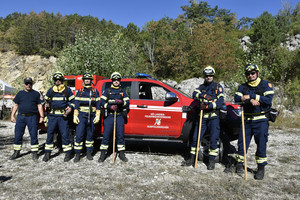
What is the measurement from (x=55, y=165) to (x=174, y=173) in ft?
8.05

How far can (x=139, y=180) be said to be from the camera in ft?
11.9

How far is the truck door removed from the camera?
4613 millimetres

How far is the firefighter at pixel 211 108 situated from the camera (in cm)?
412

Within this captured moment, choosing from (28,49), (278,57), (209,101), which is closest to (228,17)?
(278,57)

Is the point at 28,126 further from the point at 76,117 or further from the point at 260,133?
the point at 260,133

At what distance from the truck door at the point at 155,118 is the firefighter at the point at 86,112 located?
30.7 inches

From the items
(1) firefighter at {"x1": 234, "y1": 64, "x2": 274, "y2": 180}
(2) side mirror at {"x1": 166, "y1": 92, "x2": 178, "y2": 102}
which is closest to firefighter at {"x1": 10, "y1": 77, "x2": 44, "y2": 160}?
(2) side mirror at {"x1": 166, "y1": 92, "x2": 178, "y2": 102}

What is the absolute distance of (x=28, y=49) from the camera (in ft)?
165

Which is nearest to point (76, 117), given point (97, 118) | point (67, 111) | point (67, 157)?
point (67, 111)

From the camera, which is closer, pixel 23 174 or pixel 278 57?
pixel 23 174

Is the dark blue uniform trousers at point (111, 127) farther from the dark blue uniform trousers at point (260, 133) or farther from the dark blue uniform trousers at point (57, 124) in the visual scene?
the dark blue uniform trousers at point (260, 133)

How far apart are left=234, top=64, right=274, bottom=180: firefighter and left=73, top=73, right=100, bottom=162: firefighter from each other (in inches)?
115

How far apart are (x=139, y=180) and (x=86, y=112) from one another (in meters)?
1.86

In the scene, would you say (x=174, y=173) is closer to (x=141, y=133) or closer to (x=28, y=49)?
(x=141, y=133)
